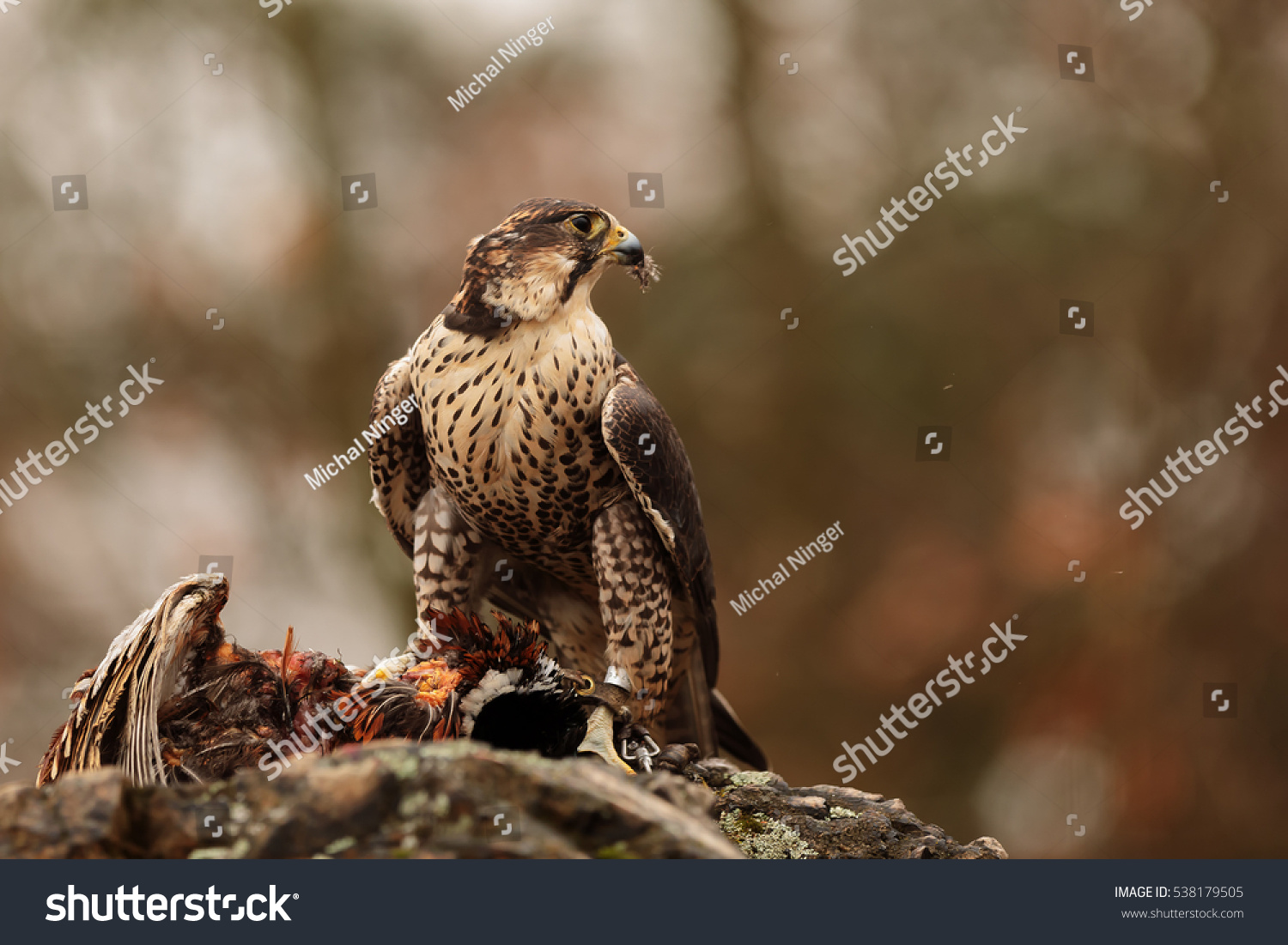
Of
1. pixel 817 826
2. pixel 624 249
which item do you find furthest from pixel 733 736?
pixel 624 249

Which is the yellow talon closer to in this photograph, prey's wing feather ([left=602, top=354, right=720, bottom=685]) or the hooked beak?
prey's wing feather ([left=602, top=354, right=720, bottom=685])

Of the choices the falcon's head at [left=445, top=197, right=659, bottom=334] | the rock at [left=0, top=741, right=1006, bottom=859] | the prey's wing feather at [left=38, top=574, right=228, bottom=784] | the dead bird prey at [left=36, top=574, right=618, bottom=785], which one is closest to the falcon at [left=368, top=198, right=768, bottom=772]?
the falcon's head at [left=445, top=197, right=659, bottom=334]

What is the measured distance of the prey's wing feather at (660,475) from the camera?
5.70 feet

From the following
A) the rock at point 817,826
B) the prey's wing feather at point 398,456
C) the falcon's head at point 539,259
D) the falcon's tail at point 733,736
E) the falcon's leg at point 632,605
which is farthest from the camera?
the falcon's tail at point 733,736

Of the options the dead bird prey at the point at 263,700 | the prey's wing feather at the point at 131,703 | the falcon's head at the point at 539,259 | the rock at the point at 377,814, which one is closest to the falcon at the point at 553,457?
the falcon's head at the point at 539,259

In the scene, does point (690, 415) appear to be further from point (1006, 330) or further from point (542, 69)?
point (542, 69)

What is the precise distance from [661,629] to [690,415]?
155 centimetres

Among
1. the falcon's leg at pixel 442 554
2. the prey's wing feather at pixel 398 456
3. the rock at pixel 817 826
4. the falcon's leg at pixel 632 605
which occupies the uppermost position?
the prey's wing feather at pixel 398 456

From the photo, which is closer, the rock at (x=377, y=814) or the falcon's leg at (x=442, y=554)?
the rock at (x=377, y=814)

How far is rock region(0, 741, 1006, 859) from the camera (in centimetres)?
85

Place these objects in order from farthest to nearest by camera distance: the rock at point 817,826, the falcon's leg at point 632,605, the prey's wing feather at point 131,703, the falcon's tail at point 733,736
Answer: the falcon's tail at point 733,736
the falcon's leg at point 632,605
the rock at point 817,826
the prey's wing feather at point 131,703

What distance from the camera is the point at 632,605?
1.82m

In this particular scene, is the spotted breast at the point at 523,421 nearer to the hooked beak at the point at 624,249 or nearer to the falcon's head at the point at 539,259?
the falcon's head at the point at 539,259

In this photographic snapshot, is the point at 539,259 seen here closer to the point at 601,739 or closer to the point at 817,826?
the point at 601,739
